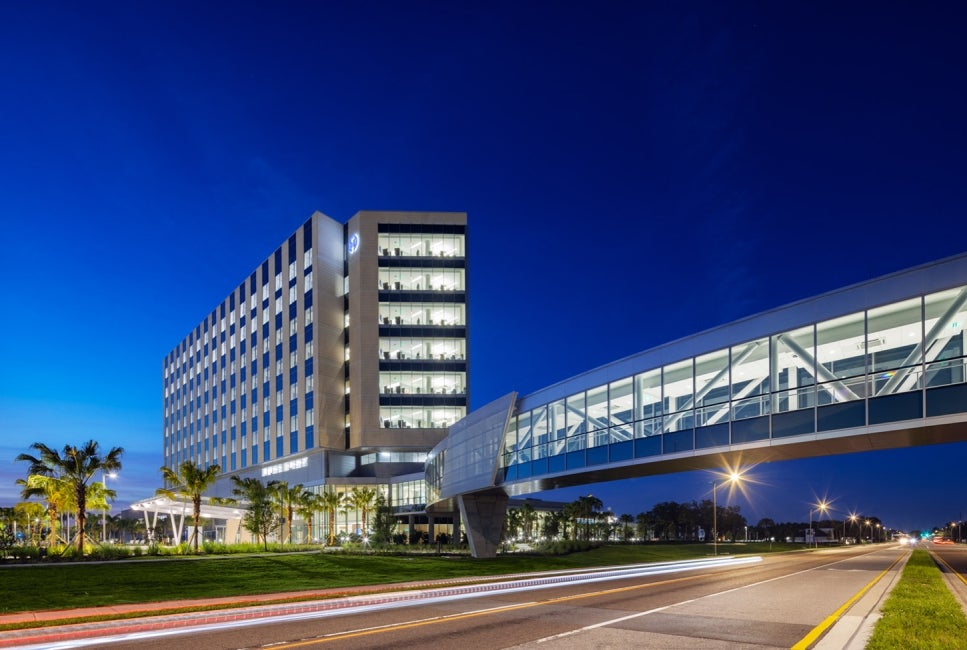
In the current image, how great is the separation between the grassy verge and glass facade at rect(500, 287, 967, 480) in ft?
17.4

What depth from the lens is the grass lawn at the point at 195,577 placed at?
25.2 m

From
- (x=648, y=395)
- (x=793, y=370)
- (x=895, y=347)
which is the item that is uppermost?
(x=895, y=347)

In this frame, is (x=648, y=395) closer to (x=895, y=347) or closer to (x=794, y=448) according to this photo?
(x=794, y=448)

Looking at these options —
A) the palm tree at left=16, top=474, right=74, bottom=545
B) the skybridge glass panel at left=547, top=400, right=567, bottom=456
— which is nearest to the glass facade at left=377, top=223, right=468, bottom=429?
the palm tree at left=16, top=474, right=74, bottom=545

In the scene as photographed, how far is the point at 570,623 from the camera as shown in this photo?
16.7m

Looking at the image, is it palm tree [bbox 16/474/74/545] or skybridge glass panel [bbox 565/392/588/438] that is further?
palm tree [bbox 16/474/74/545]

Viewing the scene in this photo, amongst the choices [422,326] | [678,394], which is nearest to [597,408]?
[678,394]

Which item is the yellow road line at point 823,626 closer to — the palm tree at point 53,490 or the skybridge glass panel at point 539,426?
the skybridge glass panel at point 539,426

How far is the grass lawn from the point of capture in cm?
2525

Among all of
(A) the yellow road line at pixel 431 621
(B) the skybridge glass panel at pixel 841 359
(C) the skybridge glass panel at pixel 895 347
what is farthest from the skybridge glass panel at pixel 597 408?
(C) the skybridge glass panel at pixel 895 347

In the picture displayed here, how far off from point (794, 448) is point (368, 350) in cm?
7895

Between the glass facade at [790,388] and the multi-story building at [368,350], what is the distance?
64.4 m

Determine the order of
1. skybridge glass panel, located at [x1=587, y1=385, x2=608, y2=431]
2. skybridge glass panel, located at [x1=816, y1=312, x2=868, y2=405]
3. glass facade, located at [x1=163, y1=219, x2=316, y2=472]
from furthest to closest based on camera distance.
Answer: glass facade, located at [x1=163, y1=219, x2=316, y2=472] < skybridge glass panel, located at [x1=587, y1=385, x2=608, y2=431] < skybridge glass panel, located at [x1=816, y1=312, x2=868, y2=405]

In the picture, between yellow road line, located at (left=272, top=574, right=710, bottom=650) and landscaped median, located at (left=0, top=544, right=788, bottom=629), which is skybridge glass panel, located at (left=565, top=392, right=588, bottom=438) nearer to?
landscaped median, located at (left=0, top=544, right=788, bottom=629)
